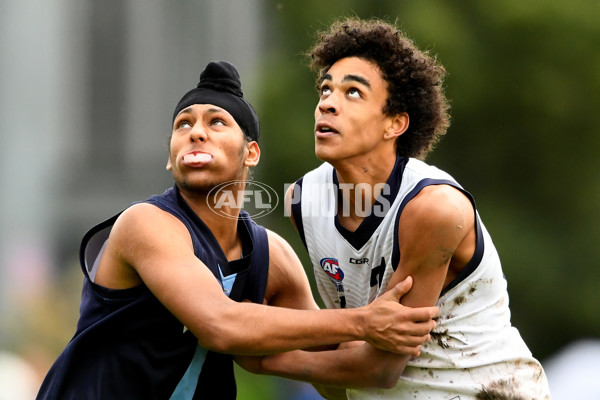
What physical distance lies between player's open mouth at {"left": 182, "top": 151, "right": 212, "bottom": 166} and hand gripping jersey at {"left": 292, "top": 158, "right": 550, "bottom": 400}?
735mm

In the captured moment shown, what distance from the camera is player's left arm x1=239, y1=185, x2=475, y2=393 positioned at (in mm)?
4727

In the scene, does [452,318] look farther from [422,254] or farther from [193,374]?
[193,374]

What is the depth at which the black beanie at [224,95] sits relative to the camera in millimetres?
5254

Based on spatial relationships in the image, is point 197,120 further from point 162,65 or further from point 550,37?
point 162,65

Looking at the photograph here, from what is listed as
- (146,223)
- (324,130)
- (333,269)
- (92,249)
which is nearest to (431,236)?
(333,269)

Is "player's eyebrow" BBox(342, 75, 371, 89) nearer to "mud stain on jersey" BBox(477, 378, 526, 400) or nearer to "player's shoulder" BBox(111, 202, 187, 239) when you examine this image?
"player's shoulder" BBox(111, 202, 187, 239)

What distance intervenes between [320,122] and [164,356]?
1413 mm

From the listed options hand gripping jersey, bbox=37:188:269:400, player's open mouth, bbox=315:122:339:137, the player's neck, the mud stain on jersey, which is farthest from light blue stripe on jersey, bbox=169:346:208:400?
the mud stain on jersey

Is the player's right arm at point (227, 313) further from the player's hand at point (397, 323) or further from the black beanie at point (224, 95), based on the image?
the black beanie at point (224, 95)

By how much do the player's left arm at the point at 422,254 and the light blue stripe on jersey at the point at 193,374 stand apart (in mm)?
680

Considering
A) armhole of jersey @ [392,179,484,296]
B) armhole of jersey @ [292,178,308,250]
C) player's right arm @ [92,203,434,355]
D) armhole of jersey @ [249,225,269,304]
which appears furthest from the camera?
armhole of jersey @ [292,178,308,250]

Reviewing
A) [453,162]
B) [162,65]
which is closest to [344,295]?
[453,162]

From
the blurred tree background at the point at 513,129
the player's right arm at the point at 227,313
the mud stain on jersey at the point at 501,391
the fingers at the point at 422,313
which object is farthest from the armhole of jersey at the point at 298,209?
the blurred tree background at the point at 513,129

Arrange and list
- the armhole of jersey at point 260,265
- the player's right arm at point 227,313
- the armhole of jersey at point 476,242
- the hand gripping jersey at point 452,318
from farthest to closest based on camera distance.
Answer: the armhole of jersey at point 260,265, the hand gripping jersey at point 452,318, the armhole of jersey at point 476,242, the player's right arm at point 227,313
